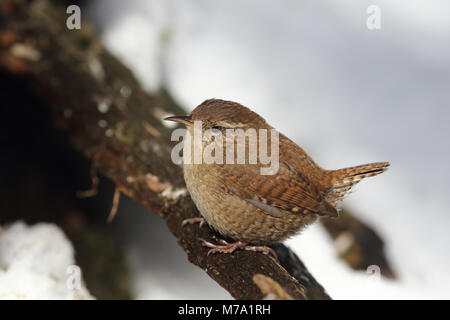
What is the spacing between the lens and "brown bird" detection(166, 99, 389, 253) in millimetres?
2930

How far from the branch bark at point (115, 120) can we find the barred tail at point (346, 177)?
2.04 ft

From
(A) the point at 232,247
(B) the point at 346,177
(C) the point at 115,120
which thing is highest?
(C) the point at 115,120

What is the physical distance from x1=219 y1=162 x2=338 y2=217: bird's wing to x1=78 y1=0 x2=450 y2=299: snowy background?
1772mm

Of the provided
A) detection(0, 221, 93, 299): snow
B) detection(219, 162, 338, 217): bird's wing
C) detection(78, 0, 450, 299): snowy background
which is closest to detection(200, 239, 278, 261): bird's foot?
detection(219, 162, 338, 217): bird's wing

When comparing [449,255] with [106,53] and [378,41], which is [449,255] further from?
[106,53]

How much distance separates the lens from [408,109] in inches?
237

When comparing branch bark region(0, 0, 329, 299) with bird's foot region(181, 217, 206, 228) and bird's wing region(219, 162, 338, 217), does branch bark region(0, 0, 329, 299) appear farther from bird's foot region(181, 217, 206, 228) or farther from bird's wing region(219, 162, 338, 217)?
bird's wing region(219, 162, 338, 217)

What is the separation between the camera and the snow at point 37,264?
3637 millimetres

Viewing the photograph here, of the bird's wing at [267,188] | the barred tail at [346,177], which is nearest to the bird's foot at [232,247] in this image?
the bird's wing at [267,188]

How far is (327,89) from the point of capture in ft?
20.0

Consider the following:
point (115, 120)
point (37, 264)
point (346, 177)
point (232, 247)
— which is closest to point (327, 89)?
point (346, 177)

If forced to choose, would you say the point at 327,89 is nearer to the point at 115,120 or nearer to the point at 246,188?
the point at 115,120

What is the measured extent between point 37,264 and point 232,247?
2.02m
